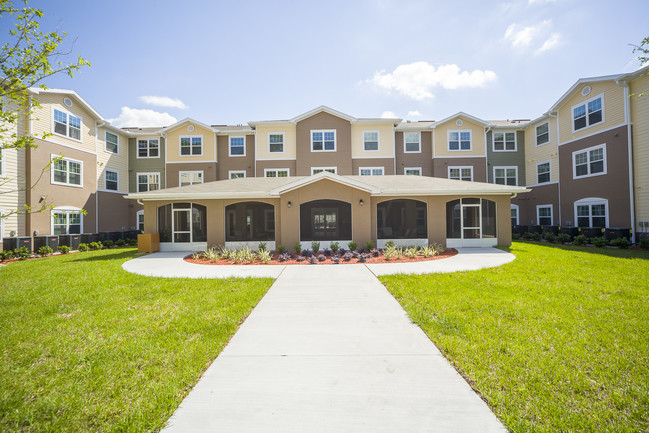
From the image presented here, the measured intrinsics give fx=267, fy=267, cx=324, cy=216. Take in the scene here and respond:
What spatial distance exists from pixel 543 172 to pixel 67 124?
33.1m

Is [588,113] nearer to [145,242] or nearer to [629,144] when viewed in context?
[629,144]

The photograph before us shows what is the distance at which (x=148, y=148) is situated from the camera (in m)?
22.0

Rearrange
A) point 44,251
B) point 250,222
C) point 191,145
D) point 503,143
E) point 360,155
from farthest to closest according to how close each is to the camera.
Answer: point 503,143 < point 191,145 < point 360,155 < point 250,222 < point 44,251

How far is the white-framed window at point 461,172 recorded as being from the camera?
21.4 metres

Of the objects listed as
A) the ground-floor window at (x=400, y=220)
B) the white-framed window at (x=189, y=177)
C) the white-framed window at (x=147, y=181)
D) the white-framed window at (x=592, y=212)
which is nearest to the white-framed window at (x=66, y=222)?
the white-framed window at (x=147, y=181)

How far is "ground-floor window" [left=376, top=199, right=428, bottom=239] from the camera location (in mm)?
13875

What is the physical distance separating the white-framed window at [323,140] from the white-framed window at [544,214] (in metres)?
16.4

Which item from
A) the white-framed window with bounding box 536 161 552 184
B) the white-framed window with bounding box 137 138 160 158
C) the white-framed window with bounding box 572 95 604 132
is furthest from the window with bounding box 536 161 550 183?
the white-framed window with bounding box 137 138 160 158

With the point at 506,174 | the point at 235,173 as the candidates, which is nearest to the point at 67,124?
the point at 235,173

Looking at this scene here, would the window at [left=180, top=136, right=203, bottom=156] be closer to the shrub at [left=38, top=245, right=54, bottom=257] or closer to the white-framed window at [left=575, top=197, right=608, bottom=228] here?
the shrub at [left=38, top=245, right=54, bottom=257]

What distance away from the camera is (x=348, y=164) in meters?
19.8

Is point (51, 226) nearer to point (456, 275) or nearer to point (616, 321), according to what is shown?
point (456, 275)

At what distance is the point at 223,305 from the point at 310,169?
598 inches

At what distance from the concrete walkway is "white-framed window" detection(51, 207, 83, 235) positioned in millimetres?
17997
